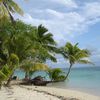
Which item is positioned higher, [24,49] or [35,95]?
[24,49]

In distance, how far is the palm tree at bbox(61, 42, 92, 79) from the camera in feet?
109

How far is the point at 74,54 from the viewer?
110 feet

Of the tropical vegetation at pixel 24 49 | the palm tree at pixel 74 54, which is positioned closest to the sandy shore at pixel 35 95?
the tropical vegetation at pixel 24 49

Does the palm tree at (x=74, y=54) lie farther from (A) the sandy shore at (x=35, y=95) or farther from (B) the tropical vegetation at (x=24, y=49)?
(A) the sandy shore at (x=35, y=95)

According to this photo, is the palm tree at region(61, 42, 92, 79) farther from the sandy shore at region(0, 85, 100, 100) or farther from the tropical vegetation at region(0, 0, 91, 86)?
the sandy shore at region(0, 85, 100, 100)

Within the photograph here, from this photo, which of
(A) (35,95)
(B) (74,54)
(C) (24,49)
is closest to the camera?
(A) (35,95)

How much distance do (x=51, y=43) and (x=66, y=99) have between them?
16.8 m

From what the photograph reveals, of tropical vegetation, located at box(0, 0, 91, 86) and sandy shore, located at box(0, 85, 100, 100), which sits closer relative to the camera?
sandy shore, located at box(0, 85, 100, 100)

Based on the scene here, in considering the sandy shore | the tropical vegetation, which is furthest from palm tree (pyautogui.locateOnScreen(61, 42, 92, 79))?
the sandy shore

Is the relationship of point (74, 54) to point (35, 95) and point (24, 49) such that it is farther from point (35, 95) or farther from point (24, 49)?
point (35, 95)

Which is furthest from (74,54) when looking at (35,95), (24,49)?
(35,95)

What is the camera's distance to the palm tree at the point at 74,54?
33156 millimetres

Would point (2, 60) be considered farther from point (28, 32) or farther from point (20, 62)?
point (28, 32)

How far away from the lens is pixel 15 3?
62.8 feet
